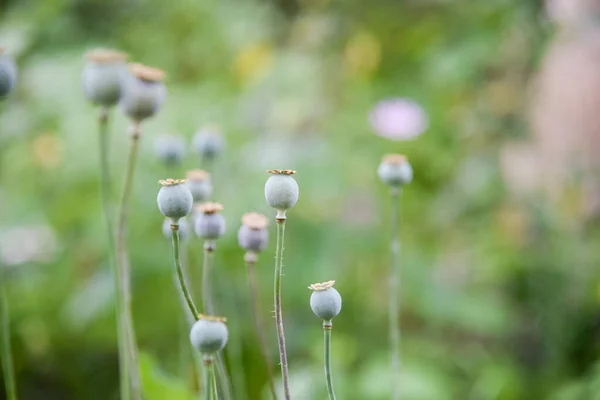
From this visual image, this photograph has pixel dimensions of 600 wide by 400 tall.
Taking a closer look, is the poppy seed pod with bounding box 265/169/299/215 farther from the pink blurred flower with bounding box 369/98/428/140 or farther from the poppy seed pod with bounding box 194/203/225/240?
the pink blurred flower with bounding box 369/98/428/140

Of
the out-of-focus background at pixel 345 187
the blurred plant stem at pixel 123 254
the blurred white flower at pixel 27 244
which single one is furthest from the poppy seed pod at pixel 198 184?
the blurred white flower at pixel 27 244

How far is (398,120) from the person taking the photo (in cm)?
94

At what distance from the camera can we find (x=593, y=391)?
551mm

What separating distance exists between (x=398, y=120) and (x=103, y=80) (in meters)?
0.74

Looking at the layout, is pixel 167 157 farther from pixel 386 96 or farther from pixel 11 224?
pixel 386 96

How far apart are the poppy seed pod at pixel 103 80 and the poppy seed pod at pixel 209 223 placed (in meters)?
0.06

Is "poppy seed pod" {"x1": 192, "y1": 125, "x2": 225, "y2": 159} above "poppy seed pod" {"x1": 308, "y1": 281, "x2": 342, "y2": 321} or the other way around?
above

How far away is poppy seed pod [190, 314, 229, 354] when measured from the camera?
212mm

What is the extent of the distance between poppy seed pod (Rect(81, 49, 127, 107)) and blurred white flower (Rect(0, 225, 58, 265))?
646mm

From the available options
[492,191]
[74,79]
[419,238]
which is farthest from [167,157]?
[492,191]

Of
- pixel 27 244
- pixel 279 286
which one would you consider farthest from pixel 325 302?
pixel 27 244

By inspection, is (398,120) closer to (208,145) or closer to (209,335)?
(208,145)

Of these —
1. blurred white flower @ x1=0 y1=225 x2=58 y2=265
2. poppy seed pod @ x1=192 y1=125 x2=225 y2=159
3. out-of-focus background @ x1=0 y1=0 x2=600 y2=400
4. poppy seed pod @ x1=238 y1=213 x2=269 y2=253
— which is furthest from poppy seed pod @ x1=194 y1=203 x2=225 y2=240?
blurred white flower @ x1=0 y1=225 x2=58 y2=265

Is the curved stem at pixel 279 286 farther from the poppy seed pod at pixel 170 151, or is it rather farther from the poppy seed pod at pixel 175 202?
the poppy seed pod at pixel 170 151
